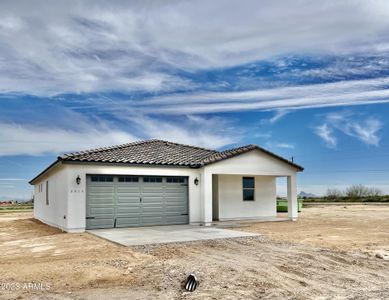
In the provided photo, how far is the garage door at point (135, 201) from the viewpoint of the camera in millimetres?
15820

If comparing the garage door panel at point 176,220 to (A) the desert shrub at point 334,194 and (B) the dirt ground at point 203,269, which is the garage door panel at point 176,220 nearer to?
(B) the dirt ground at point 203,269

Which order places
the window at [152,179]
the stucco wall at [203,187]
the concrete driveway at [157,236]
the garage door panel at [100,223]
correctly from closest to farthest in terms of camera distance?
1. the concrete driveway at [157,236]
2. the stucco wall at [203,187]
3. the garage door panel at [100,223]
4. the window at [152,179]

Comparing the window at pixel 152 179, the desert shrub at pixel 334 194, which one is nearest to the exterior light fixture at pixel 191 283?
the window at pixel 152 179

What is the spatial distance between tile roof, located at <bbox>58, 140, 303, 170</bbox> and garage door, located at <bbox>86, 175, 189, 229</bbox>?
0.73 meters

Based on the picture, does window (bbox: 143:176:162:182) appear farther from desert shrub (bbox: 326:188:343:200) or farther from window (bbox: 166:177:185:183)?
desert shrub (bbox: 326:188:343:200)

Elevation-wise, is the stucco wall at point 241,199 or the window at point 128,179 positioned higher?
the window at point 128,179

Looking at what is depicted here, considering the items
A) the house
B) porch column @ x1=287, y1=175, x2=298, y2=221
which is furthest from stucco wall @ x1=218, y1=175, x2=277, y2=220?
porch column @ x1=287, y1=175, x2=298, y2=221

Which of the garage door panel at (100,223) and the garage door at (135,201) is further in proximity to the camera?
the garage door at (135,201)

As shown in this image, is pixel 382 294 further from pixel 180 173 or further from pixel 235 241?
pixel 180 173

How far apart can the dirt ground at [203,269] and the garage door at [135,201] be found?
345 cm

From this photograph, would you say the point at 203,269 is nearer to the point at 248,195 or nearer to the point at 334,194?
the point at 248,195

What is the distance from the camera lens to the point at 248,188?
67.9 ft

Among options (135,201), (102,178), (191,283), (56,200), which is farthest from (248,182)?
(191,283)

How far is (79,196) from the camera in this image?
1539 cm
